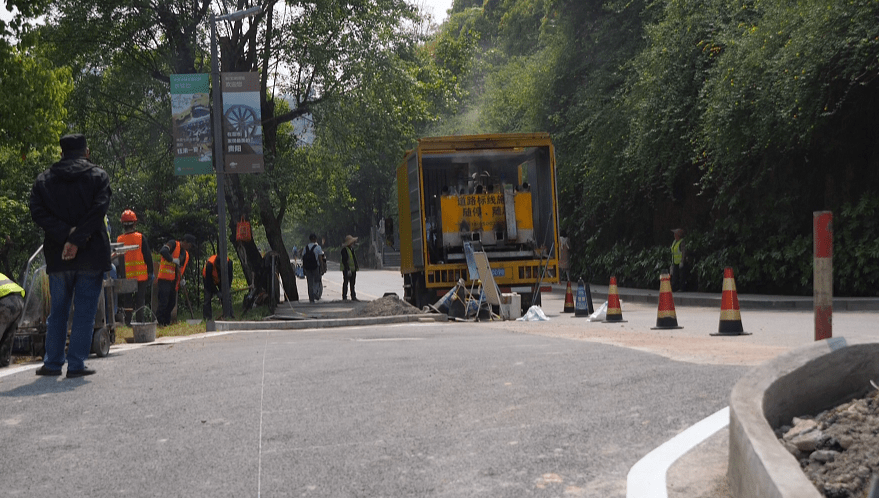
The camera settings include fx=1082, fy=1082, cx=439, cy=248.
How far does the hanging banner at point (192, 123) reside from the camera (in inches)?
766

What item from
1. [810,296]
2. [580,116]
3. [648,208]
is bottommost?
[810,296]

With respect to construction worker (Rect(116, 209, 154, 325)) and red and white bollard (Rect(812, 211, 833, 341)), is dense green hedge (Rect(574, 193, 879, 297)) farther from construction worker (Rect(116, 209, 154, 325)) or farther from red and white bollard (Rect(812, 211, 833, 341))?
construction worker (Rect(116, 209, 154, 325))

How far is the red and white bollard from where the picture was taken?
8.10 metres

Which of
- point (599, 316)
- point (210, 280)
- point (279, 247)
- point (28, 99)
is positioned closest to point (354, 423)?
point (599, 316)

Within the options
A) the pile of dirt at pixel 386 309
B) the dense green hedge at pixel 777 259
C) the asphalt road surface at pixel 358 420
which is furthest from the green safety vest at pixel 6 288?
the dense green hedge at pixel 777 259

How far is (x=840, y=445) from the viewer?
4.56 metres

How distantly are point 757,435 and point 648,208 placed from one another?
2616cm

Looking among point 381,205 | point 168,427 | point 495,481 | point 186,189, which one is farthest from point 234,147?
point 381,205

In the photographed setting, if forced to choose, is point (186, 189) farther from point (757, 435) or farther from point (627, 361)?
point (757, 435)

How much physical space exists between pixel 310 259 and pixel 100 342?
18848 mm

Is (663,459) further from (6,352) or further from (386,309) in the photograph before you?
(386,309)

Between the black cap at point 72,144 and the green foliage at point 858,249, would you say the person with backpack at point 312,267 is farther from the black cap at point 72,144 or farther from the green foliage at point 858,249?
the black cap at point 72,144

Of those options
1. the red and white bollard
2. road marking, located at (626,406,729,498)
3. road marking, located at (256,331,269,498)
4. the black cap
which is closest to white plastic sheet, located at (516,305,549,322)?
road marking, located at (256,331,269,498)

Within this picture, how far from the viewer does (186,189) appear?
2953cm
